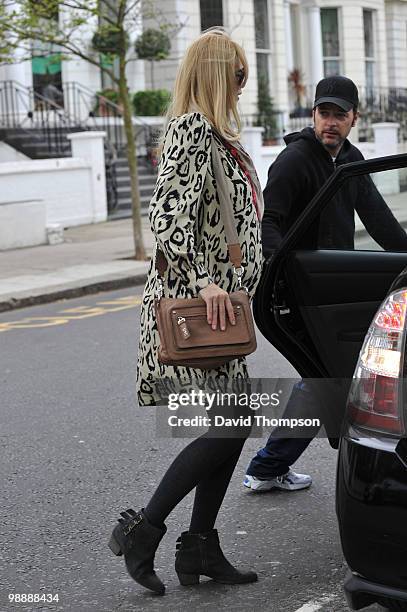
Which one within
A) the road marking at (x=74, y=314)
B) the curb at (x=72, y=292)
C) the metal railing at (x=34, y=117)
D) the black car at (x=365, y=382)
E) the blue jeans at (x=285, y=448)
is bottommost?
the road marking at (x=74, y=314)

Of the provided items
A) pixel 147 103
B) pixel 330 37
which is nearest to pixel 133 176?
pixel 147 103

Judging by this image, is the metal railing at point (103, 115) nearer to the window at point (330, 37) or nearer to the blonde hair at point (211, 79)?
the window at point (330, 37)

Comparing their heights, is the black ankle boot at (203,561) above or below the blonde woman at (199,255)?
below

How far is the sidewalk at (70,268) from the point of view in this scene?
12.4 m

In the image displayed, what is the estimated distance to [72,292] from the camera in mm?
12523

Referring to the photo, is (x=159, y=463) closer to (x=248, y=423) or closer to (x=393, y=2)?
(x=248, y=423)

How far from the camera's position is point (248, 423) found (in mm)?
3740

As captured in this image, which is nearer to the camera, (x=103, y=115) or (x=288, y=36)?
(x=103, y=115)

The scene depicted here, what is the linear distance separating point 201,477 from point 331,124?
161cm

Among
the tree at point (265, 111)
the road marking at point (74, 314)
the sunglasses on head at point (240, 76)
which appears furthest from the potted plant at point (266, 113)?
the sunglasses on head at point (240, 76)

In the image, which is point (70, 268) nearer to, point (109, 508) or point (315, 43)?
point (109, 508)

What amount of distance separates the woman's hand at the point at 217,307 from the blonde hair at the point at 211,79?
55 centimetres

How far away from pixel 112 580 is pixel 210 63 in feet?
6.10

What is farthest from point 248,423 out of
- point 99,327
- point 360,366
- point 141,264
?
point 141,264
